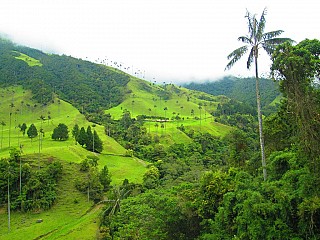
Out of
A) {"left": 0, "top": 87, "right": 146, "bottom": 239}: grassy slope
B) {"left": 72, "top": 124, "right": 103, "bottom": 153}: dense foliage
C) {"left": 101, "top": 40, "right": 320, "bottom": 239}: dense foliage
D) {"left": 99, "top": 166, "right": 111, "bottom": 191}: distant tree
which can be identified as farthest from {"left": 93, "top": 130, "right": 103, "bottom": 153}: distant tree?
{"left": 101, "top": 40, "right": 320, "bottom": 239}: dense foliage

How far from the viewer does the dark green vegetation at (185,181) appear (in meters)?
19.5

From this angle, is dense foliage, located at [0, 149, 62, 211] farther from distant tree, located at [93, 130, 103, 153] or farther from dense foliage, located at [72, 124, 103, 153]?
distant tree, located at [93, 130, 103, 153]

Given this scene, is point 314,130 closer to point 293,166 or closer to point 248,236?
point 293,166

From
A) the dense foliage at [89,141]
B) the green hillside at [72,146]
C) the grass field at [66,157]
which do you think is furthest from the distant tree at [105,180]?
the dense foliage at [89,141]

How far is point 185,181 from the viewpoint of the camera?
70.9 m

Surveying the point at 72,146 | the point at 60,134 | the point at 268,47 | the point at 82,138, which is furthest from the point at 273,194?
the point at 60,134

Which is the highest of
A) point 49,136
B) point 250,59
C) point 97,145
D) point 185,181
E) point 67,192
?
point 250,59

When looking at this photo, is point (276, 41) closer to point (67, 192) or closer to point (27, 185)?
point (67, 192)

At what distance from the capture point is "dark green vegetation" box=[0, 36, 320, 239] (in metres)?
19.5

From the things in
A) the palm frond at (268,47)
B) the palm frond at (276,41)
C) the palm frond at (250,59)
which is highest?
the palm frond at (276,41)

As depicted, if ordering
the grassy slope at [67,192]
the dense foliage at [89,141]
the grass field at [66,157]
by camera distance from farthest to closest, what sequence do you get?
the dense foliage at [89,141] → the grass field at [66,157] → the grassy slope at [67,192]

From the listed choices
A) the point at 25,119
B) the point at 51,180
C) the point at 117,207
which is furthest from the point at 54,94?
the point at 117,207

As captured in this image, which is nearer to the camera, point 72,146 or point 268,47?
point 268,47

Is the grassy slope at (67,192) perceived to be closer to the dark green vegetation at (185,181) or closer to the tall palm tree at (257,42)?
the dark green vegetation at (185,181)
